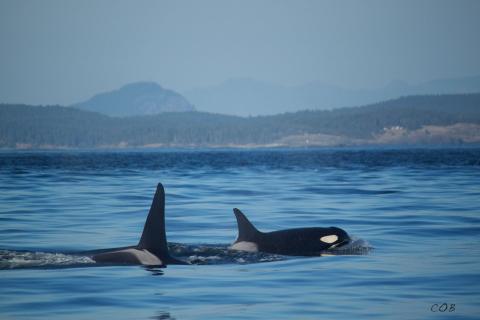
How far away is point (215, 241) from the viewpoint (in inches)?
601

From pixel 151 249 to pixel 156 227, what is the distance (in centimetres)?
49

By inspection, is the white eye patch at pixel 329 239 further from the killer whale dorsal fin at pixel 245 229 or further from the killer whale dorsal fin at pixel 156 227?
the killer whale dorsal fin at pixel 156 227

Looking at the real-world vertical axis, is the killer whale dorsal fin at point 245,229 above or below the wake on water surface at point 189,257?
above

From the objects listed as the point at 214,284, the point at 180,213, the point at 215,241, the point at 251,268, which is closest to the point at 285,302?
the point at 214,284

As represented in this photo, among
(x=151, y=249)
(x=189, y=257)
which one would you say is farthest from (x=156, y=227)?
(x=189, y=257)

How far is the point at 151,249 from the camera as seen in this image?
11656 millimetres

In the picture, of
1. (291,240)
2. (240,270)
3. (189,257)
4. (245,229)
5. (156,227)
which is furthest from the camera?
(245,229)

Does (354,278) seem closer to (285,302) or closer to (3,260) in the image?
(285,302)

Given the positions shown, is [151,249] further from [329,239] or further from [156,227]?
[329,239]

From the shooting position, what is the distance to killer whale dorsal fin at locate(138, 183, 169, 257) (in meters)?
11.2

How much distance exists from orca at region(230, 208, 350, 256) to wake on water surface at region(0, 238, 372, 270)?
14cm

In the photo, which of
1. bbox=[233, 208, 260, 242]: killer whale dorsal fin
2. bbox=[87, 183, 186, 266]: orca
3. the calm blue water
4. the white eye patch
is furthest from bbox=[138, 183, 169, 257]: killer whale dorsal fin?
the white eye patch

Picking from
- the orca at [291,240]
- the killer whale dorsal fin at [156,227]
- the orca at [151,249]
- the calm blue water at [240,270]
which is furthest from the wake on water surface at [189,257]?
the killer whale dorsal fin at [156,227]

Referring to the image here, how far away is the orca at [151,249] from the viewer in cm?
1122
